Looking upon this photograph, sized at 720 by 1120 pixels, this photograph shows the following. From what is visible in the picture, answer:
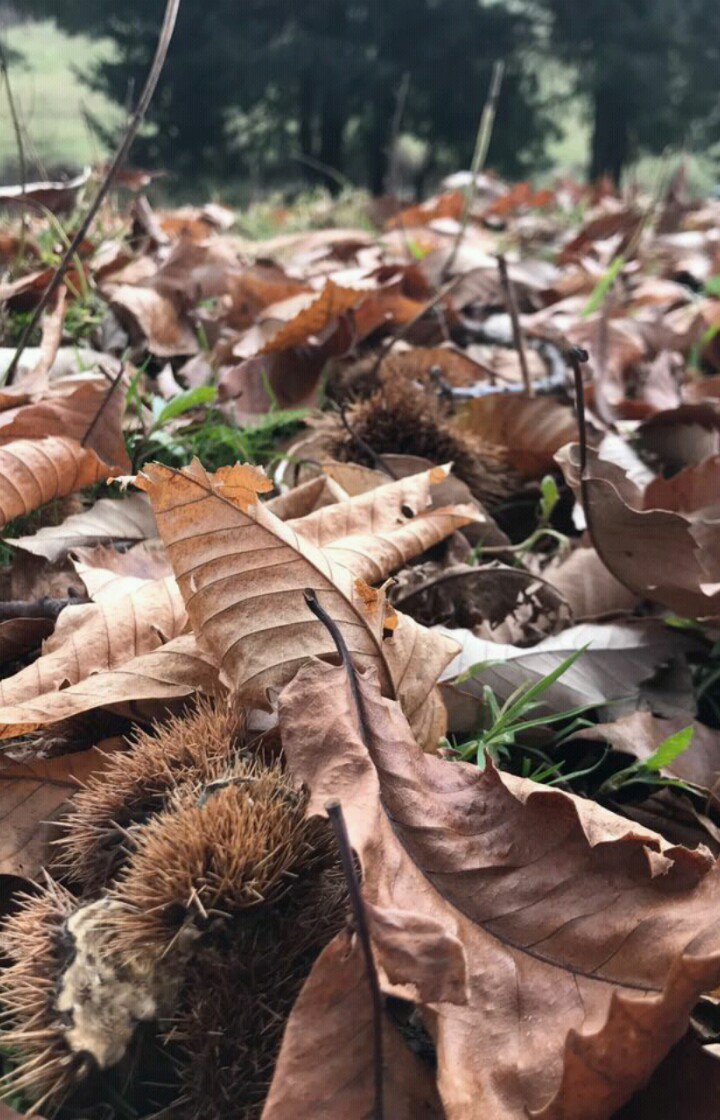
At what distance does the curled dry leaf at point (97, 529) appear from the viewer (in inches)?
56.8

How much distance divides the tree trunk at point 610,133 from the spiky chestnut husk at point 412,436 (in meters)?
14.3

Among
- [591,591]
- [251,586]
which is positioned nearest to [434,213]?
[591,591]

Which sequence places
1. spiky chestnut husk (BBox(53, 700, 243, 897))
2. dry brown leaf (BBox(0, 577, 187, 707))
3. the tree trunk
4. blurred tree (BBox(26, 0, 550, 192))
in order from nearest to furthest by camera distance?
spiky chestnut husk (BBox(53, 700, 243, 897)) < dry brown leaf (BBox(0, 577, 187, 707)) < blurred tree (BBox(26, 0, 550, 192)) < the tree trunk

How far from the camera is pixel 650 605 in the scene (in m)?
1.60

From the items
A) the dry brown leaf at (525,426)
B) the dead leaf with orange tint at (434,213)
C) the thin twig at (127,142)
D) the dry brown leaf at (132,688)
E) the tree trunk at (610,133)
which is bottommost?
the tree trunk at (610,133)

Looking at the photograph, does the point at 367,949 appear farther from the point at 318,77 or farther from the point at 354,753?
the point at 318,77

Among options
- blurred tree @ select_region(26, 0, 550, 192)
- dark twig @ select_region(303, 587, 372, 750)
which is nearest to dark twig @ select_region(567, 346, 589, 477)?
dark twig @ select_region(303, 587, 372, 750)

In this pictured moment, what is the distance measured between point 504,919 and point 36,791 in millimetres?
525

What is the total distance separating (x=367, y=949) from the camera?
0.70m

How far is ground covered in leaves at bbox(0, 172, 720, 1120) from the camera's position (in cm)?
76

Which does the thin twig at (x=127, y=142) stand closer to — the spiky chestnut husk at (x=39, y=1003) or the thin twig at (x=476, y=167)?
the thin twig at (x=476, y=167)

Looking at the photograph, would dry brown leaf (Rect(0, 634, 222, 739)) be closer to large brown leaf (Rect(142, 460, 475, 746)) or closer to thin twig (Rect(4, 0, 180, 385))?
large brown leaf (Rect(142, 460, 475, 746))

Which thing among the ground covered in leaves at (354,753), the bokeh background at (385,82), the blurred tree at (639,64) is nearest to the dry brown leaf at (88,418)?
the ground covered in leaves at (354,753)

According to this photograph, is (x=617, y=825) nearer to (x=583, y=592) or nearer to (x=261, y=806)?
(x=261, y=806)
